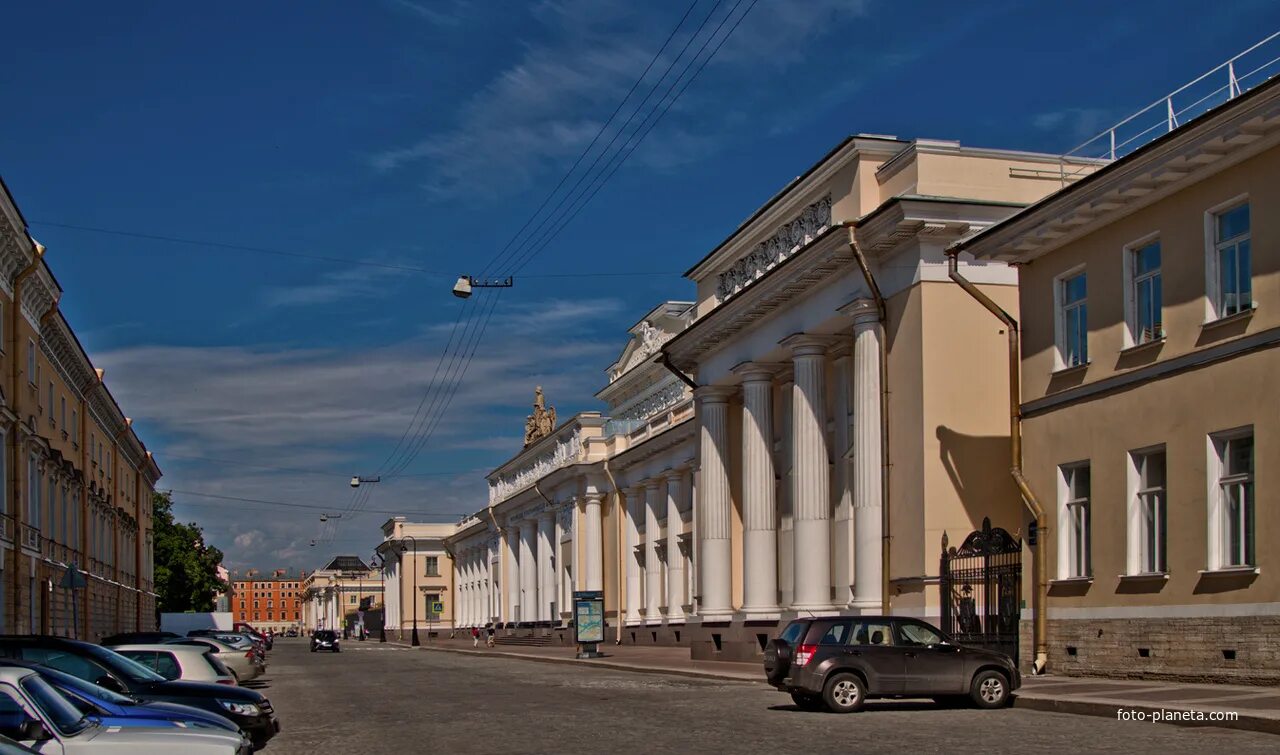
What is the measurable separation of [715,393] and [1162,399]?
70.4ft

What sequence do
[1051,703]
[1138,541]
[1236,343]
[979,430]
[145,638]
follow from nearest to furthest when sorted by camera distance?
[1051,703] < [1236,343] < [1138,541] < [145,638] < [979,430]

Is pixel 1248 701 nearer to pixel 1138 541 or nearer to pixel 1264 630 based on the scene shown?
pixel 1264 630

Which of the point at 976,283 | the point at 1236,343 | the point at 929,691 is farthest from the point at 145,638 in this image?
the point at 1236,343

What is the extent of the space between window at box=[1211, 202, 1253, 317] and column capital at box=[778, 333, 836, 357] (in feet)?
48.3

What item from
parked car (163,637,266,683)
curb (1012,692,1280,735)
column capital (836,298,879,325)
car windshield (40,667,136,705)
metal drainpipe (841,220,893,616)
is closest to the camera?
car windshield (40,667,136,705)

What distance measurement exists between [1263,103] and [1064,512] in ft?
26.5

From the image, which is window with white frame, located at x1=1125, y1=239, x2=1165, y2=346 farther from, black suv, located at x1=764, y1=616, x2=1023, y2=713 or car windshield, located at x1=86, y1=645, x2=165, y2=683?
car windshield, located at x1=86, y1=645, x2=165, y2=683

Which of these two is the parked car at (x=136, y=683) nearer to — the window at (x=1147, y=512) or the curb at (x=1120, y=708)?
the curb at (x=1120, y=708)

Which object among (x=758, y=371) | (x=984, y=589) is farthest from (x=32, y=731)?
(x=758, y=371)

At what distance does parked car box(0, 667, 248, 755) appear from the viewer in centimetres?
929

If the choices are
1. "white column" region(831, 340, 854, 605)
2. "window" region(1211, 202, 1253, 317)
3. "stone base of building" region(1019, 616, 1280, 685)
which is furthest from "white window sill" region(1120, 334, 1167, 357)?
"white column" region(831, 340, 854, 605)

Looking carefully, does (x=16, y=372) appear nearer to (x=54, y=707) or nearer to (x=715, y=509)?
(x=715, y=509)

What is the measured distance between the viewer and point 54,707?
32.5 ft

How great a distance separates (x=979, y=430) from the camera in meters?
30.3
